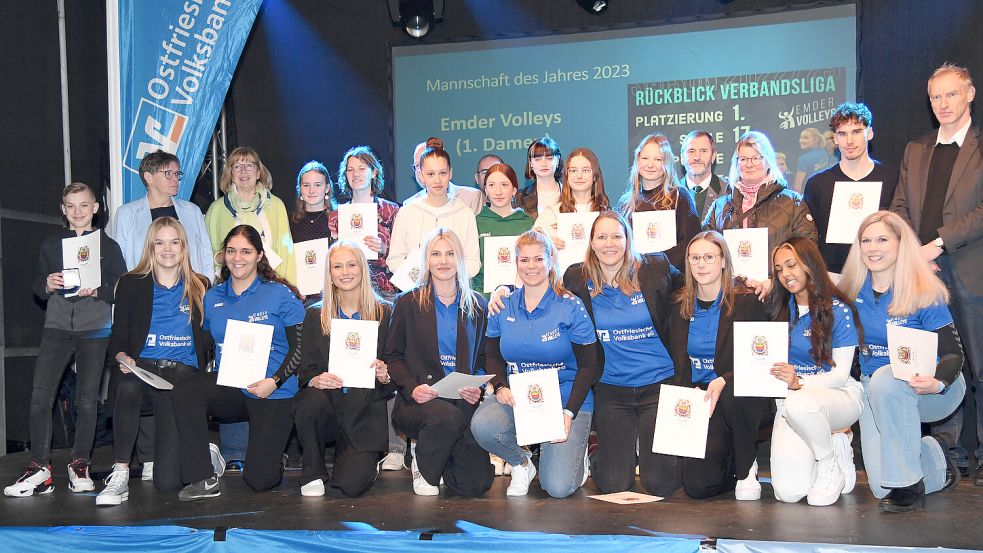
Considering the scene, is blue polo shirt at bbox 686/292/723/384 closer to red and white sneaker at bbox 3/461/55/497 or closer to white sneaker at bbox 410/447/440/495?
white sneaker at bbox 410/447/440/495

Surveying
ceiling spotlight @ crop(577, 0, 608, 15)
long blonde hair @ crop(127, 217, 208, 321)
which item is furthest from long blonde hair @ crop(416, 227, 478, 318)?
ceiling spotlight @ crop(577, 0, 608, 15)

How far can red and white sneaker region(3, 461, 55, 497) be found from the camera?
15.9 feet

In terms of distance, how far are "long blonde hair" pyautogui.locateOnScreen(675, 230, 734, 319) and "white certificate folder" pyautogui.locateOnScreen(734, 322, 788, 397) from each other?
0.22 meters

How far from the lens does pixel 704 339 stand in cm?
457

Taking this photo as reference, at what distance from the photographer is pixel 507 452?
4645 mm

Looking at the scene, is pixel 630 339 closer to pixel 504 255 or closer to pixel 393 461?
pixel 504 255

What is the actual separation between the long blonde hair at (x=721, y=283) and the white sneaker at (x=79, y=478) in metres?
3.27

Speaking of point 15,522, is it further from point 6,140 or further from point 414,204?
point 6,140

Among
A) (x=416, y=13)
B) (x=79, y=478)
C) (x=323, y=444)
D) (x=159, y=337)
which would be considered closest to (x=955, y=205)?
(x=323, y=444)

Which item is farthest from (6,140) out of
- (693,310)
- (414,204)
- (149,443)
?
(693,310)

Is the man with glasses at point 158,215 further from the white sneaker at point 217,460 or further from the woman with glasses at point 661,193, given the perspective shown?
the woman with glasses at point 661,193

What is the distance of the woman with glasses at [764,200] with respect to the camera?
5051 mm

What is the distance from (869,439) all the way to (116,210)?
4589 mm

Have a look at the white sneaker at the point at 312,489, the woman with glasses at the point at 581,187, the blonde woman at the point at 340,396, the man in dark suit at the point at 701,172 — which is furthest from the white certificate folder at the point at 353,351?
the man in dark suit at the point at 701,172
